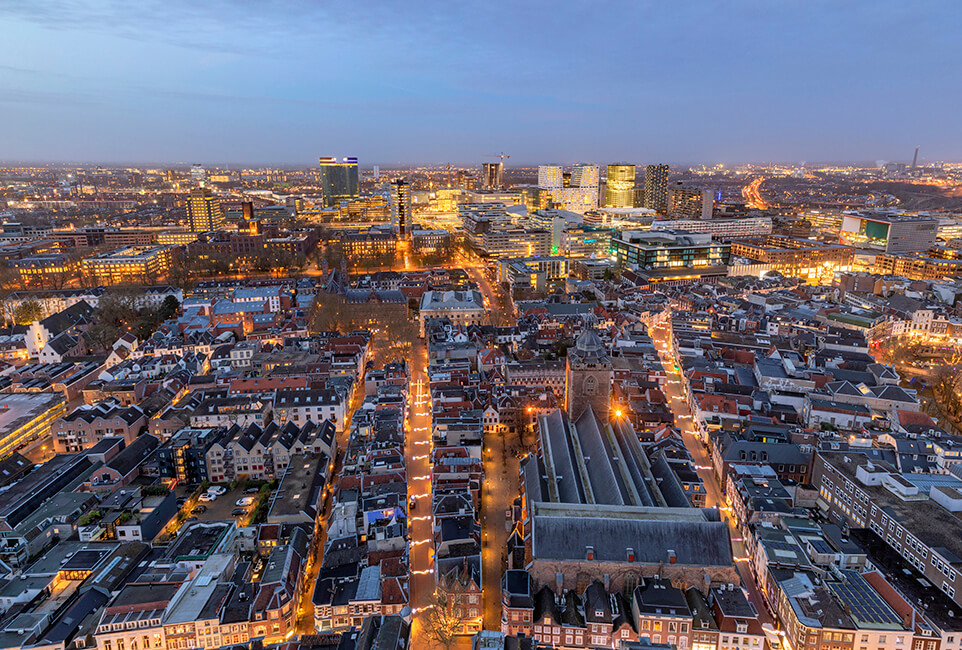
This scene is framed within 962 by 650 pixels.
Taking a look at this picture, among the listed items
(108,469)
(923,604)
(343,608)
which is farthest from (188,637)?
(923,604)

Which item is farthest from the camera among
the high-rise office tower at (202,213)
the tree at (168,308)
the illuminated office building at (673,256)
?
the high-rise office tower at (202,213)

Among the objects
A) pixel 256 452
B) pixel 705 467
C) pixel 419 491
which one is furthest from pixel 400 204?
pixel 705 467

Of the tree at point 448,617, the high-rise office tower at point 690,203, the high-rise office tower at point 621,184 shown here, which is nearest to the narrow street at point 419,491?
the tree at point 448,617

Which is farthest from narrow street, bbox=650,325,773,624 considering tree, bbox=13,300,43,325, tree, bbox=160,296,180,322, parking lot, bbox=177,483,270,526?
tree, bbox=13,300,43,325

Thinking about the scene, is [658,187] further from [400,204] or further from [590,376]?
[590,376]

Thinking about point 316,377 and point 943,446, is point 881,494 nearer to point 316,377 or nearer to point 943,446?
point 943,446

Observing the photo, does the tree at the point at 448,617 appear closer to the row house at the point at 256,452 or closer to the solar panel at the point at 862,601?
the row house at the point at 256,452

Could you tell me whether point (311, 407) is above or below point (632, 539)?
below
